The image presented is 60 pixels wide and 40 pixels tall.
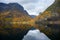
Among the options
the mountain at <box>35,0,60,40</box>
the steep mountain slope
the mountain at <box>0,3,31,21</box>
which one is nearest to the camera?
the steep mountain slope

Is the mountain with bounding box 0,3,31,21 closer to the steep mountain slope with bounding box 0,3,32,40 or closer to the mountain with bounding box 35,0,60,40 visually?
the steep mountain slope with bounding box 0,3,32,40

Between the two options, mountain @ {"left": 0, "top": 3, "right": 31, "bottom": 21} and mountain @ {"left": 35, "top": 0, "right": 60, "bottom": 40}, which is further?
mountain @ {"left": 0, "top": 3, "right": 31, "bottom": 21}

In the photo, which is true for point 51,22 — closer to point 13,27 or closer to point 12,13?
point 13,27

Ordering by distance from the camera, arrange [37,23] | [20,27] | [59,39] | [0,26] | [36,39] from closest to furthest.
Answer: [59,39] < [36,39] < [0,26] < [20,27] < [37,23]

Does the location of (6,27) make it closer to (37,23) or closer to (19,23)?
(19,23)

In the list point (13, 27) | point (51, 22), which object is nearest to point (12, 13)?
point (13, 27)

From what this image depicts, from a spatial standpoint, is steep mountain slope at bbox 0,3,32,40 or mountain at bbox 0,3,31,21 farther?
mountain at bbox 0,3,31,21

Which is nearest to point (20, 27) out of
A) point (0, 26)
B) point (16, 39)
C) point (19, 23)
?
point (19, 23)

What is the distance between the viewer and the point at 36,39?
12.2m

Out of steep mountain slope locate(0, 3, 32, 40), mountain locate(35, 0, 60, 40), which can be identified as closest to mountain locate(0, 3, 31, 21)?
steep mountain slope locate(0, 3, 32, 40)

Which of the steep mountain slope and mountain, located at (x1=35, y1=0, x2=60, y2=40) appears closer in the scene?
the steep mountain slope

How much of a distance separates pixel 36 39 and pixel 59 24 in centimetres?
741

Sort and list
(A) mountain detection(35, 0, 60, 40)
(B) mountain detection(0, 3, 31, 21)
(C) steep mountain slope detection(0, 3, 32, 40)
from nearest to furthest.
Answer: (C) steep mountain slope detection(0, 3, 32, 40), (A) mountain detection(35, 0, 60, 40), (B) mountain detection(0, 3, 31, 21)

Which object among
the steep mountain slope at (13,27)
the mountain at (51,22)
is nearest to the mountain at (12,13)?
the steep mountain slope at (13,27)
